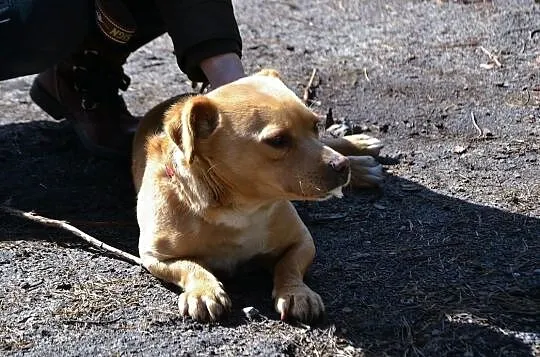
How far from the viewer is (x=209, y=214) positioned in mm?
3457

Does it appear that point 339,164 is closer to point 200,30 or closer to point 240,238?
point 240,238

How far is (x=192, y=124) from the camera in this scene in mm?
3311

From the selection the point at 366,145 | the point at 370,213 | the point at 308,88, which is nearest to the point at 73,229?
the point at 370,213

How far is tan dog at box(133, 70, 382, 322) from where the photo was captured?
10.6 feet

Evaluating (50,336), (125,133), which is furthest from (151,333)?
(125,133)

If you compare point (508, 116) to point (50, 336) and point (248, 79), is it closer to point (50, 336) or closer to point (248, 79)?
point (248, 79)

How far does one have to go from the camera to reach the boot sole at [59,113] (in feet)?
15.5

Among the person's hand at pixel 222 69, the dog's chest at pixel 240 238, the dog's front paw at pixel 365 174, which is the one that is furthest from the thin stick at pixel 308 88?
the dog's chest at pixel 240 238

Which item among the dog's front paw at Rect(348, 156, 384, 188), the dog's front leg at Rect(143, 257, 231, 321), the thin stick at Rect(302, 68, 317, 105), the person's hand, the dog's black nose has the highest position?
the dog's black nose

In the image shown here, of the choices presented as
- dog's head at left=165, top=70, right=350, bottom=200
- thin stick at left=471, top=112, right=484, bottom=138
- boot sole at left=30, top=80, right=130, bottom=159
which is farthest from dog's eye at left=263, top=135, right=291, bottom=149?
thin stick at left=471, top=112, right=484, bottom=138

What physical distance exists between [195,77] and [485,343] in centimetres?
183

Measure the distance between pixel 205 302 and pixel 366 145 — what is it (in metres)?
1.67

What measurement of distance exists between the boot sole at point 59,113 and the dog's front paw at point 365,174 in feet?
3.57

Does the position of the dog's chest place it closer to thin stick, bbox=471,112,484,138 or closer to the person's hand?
the person's hand
